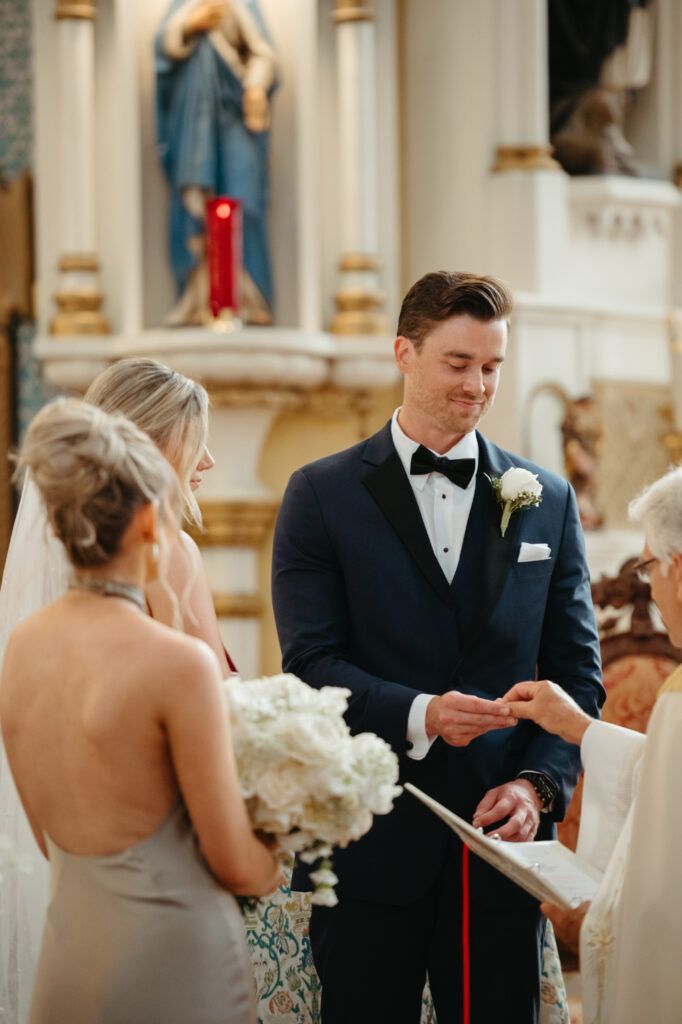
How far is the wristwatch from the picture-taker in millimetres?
2590

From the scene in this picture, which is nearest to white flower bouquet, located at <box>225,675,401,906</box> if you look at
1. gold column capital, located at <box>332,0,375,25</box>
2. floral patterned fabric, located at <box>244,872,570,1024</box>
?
floral patterned fabric, located at <box>244,872,570,1024</box>

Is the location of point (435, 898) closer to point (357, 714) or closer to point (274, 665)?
point (357, 714)

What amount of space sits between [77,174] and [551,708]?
4.48 m

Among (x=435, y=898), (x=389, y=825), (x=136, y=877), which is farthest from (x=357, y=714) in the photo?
(x=136, y=877)

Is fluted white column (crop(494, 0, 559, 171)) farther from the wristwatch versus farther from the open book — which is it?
the open book

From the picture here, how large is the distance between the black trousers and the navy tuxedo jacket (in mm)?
43

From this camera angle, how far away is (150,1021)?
187cm

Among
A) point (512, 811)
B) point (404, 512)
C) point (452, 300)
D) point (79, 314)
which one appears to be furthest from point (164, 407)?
point (79, 314)

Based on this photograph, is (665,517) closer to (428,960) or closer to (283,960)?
(428,960)

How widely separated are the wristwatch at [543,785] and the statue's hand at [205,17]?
4510 millimetres

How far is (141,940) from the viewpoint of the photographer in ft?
6.13

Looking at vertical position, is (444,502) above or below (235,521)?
above

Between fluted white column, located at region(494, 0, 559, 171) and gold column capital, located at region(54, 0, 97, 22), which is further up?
gold column capital, located at region(54, 0, 97, 22)

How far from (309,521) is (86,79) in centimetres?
411
